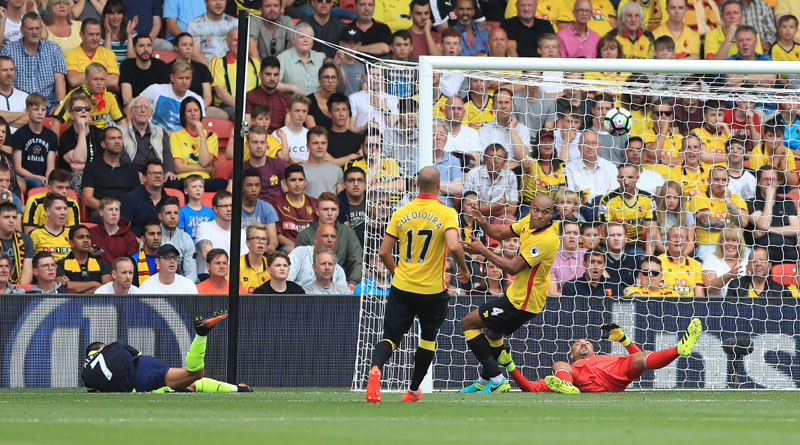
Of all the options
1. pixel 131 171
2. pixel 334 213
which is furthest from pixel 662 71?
pixel 131 171

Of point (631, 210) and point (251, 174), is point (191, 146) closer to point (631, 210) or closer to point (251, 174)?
point (251, 174)

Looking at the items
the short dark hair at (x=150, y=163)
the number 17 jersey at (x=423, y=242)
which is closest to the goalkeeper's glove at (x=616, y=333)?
the number 17 jersey at (x=423, y=242)

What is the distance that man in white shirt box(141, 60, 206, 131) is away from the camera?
15.1m

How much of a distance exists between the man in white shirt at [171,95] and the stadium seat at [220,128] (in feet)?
0.88

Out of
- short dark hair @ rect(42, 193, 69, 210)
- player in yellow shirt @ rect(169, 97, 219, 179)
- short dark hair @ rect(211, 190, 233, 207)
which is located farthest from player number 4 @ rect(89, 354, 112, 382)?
player in yellow shirt @ rect(169, 97, 219, 179)

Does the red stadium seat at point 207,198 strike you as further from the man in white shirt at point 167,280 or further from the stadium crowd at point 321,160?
the man in white shirt at point 167,280

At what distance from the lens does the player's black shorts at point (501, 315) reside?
10.9 meters

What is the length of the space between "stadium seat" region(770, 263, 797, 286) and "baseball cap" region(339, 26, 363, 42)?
670cm

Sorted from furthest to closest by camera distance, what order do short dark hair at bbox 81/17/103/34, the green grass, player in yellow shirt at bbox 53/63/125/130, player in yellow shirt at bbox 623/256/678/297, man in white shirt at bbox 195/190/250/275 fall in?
short dark hair at bbox 81/17/103/34 < player in yellow shirt at bbox 53/63/125/130 < man in white shirt at bbox 195/190/250/275 < player in yellow shirt at bbox 623/256/678/297 < the green grass

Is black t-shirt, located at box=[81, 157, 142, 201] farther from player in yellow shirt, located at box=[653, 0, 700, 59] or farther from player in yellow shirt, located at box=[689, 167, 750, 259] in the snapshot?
player in yellow shirt, located at box=[653, 0, 700, 59]

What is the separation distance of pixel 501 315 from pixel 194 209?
519 centimetres

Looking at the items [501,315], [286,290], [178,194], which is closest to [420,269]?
[501,315]

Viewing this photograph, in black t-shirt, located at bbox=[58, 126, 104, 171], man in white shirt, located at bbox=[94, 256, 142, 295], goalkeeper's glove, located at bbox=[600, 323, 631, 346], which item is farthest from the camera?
black t-shirt, located at bbox=[58, 126, 104, 171]

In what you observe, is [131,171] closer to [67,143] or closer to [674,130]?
[67,143]
